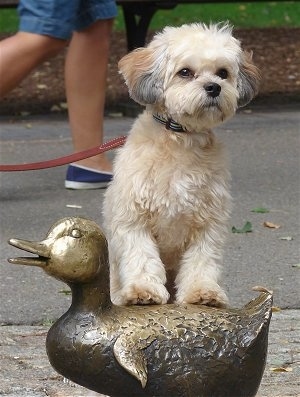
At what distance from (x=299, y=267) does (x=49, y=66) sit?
24.5 feet

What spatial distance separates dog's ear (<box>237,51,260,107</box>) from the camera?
164 inches

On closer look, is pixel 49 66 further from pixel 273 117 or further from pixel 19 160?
pixel 19 160

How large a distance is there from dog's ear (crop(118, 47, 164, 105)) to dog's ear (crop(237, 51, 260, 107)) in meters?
0.32

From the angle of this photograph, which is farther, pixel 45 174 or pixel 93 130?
pixel 45 174

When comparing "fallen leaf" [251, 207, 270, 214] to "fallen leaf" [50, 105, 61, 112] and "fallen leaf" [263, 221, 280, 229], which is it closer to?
"fallen leaf" [263, 221, 280, 229]

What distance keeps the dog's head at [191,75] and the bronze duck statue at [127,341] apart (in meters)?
1.01

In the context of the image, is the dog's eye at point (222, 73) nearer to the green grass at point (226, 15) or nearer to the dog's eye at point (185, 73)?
the dog's eye at point (185, 73)

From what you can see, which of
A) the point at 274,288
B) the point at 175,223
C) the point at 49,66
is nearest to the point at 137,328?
the point at 175,223

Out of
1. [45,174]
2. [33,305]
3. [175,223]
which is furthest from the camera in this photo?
[45,174]

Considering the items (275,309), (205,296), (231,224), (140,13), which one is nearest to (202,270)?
(205,296)

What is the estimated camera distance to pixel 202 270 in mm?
3877

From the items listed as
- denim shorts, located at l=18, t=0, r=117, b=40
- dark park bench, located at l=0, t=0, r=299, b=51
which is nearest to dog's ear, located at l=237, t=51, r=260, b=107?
denim shorts, located at l=18, t=0, r=117, b=40

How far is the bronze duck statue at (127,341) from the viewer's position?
3047mm

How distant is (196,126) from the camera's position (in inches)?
159
